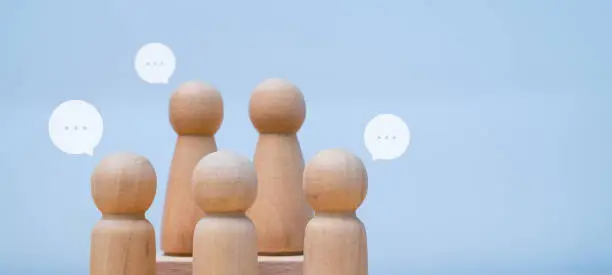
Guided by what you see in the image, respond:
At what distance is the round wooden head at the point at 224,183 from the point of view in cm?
84

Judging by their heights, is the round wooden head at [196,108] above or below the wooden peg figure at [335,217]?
above

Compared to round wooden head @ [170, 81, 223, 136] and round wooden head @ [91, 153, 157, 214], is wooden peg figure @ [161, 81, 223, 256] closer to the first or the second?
round wooden head @ [170, 81, 223, 136]

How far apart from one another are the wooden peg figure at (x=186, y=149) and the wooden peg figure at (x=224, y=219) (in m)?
0.22

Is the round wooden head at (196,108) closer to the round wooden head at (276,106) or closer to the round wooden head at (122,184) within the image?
the round wooden head at (276,106)

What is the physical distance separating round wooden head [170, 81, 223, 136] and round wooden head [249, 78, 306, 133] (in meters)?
0.05

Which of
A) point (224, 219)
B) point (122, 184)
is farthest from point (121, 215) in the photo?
point (224, 219)

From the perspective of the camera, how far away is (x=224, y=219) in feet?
2.78

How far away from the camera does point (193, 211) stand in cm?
108

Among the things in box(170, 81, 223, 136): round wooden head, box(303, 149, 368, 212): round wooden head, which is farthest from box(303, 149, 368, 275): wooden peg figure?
box(170, 81, 223, 136): round wooden head

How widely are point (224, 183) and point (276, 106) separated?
0.22 m

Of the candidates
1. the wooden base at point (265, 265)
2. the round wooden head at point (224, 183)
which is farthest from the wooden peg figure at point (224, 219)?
the wooden base at point (265, 265)

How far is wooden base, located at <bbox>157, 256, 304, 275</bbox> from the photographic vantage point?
99cm

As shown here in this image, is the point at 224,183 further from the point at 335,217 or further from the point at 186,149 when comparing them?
the point at 186,149

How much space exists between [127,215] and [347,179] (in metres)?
0.23
